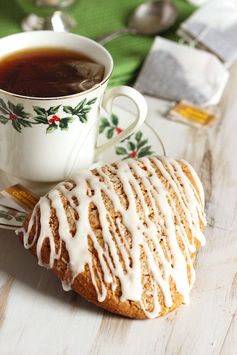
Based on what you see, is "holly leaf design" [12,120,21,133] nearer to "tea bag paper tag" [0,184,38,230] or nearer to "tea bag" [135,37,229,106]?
"tea bag paper tag" [0,184,38,230]

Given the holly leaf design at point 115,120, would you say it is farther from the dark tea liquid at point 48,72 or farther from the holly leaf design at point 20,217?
the holly leaf design at point 20,217

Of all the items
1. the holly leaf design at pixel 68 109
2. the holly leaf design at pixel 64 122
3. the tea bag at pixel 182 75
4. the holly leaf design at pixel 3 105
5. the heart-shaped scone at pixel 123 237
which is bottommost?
the tea bag at pixel 182 75

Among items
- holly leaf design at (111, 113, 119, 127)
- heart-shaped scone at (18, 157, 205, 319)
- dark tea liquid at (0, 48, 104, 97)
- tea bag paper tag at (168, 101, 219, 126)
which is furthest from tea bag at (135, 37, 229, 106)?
heart-shaped scone at (18, 157, 205, 319)

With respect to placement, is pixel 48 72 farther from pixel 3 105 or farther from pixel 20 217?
pixel 20 217

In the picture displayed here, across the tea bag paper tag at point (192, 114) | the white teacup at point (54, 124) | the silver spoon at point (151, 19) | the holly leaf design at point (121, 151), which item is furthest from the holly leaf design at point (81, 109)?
the silver spoon at point (151, 19)

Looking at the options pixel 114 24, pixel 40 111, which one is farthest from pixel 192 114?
pixel 40 111

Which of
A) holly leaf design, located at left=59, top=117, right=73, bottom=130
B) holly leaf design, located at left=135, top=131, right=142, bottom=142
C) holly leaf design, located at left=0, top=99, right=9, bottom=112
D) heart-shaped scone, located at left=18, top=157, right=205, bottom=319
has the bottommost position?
holly leaf design, located at left=135, top=131, right=142, bottom=142

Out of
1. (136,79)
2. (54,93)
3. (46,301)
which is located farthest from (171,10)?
(46,301)
